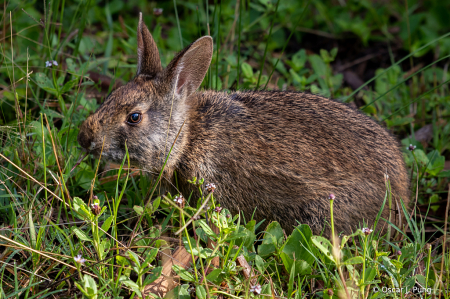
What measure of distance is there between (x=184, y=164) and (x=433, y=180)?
256 cm

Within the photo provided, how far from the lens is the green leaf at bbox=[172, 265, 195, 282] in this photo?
3107 mm

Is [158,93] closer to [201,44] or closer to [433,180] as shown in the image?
[201,44]

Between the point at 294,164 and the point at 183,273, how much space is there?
158 cm

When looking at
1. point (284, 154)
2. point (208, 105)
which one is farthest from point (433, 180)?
point (208, 105)

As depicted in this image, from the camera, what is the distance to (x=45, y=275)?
3326mm

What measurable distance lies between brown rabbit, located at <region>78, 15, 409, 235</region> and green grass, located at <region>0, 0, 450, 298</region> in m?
0.21

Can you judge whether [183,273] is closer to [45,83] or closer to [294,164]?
[294,164]

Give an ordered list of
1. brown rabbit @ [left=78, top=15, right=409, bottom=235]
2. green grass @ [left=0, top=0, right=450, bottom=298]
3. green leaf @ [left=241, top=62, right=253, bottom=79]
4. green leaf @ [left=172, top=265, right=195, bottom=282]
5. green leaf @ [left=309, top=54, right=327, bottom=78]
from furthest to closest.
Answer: green leaf @ [left=309, top=54, right=327, bottom=78]
green leaf @ [left=241, top=62, right=253, bottom=79]
brown rabbit @ [left=78, top=15, right=409, bottom=235]
green grass @ [left=0, top=0, right=450, bottom=298]
green leaf @ [left=172, top=265, right=195, bottom=282]

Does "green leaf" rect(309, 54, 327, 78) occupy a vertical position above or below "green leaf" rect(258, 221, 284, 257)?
above

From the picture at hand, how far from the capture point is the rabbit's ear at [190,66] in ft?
13.5

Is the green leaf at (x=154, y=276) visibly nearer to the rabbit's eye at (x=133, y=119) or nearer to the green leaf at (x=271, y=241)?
the green leaf at (x=271, y=241)

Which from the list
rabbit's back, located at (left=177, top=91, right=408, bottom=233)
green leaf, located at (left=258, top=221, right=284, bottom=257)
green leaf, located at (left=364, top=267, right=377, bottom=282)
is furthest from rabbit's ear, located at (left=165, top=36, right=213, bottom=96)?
green leaf, located at (left=364, top=267, right=377, bottom=282)

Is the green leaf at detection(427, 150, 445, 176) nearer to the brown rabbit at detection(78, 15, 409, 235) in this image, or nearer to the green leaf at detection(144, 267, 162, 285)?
the brown rabbit at detection(78, 15, 409, 235)

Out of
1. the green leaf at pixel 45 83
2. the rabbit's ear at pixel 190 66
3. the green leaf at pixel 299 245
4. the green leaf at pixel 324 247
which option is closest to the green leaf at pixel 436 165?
the green leaf at pixel 299 245
